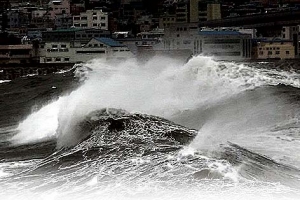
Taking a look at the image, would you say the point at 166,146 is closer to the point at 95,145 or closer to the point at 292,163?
the point at 95,145

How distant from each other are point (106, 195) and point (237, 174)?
1.95m

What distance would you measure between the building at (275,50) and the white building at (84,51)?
9069mm

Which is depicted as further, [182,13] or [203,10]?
[203,10]

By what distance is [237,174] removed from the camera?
887 cm

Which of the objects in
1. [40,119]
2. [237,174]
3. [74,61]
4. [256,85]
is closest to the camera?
[237,174]

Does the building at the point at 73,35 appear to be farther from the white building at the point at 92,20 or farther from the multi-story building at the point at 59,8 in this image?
the multi-story building at the point at 59,8

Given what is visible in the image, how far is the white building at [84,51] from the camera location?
43.3 metres

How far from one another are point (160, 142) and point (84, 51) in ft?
112

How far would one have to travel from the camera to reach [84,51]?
4422 cm

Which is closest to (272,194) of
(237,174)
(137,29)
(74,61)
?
(237,174)

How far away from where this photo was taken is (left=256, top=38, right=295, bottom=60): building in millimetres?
42688

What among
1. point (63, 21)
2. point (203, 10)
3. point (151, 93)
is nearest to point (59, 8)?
point (63, 21)

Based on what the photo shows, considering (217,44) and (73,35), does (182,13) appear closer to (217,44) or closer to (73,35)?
(73,35)

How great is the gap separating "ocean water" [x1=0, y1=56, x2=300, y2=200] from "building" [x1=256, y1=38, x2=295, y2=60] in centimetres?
2322
